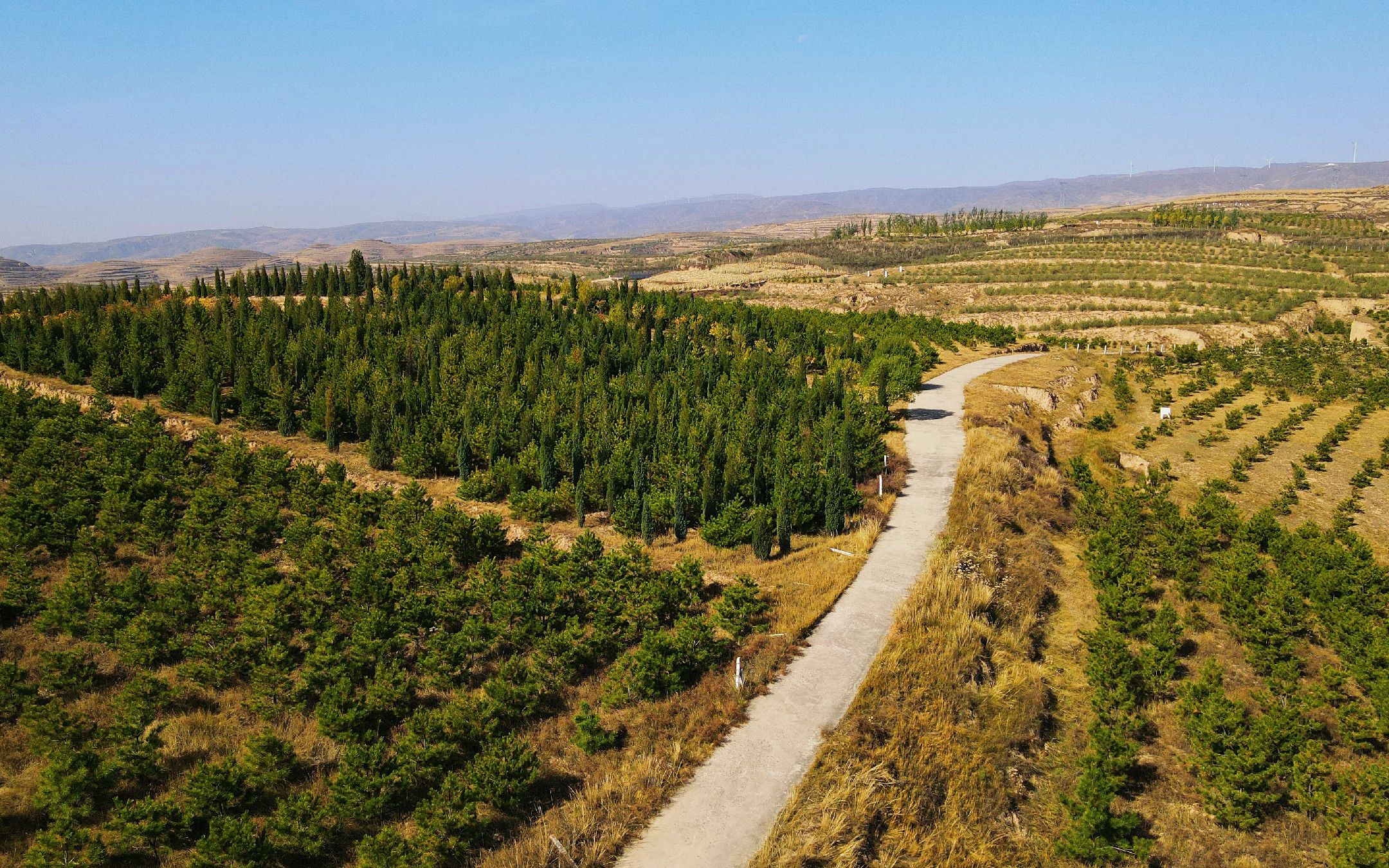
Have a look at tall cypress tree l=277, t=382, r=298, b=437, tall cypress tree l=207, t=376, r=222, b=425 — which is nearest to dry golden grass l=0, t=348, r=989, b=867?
tall cypress tree l=277, t=382, r=298, b=437

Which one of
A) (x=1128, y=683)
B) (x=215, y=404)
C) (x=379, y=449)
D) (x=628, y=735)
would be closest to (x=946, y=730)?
(x=1128, y=683)

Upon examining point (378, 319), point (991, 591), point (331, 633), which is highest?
point (378, 319)

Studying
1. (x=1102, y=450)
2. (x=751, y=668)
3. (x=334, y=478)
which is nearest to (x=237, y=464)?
(x=334, y=478)

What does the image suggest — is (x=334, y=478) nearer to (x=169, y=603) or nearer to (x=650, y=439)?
(x=169, y=603)

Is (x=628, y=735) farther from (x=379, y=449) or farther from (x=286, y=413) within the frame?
(x=286, y=413)

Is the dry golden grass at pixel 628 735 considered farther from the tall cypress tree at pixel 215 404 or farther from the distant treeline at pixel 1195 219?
the distant treeline at pixel 1195 219

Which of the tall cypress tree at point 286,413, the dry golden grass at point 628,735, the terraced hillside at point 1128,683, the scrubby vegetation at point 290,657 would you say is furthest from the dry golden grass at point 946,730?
the tall cypress tree at point 286,413
